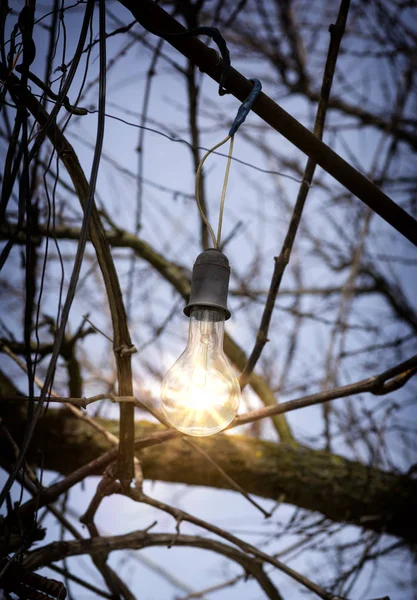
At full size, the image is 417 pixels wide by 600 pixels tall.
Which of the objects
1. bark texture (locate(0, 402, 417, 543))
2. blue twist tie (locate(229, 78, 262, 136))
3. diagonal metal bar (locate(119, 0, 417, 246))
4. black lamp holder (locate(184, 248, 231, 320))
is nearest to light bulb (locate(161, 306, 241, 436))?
black lamp holder (locate(184, 248, 231, 320))

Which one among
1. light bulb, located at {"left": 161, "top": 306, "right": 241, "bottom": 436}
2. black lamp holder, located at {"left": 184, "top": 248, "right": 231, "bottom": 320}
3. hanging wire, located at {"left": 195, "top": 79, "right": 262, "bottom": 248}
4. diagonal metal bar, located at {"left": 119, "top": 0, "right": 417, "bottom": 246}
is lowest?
light bulb, located at {"left": 161, "top": 306, "right": 241, "bottom": 436}

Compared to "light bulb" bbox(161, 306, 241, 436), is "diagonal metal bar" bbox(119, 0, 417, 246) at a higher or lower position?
higher

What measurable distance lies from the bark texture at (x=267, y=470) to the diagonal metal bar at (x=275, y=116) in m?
1.35

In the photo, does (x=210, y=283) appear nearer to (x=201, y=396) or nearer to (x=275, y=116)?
Answer: (x=201, y=396)

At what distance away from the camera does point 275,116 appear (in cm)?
120

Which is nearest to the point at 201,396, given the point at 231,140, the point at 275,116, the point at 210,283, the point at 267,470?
the point at 210,283

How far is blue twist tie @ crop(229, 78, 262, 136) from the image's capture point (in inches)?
42.1

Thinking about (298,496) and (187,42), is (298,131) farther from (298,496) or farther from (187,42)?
(298,496)

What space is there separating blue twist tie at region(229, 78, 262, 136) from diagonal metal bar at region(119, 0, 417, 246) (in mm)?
19

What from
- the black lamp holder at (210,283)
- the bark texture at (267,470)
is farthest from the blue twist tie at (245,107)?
the bark texture at (267,470)

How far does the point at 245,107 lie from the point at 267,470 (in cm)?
176

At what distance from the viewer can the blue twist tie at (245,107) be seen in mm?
1070

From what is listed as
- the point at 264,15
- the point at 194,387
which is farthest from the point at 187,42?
the point at 264,15

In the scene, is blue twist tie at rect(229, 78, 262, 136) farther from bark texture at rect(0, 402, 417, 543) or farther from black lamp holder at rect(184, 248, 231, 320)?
bark texture at rect(0, 402, 417, 543)
